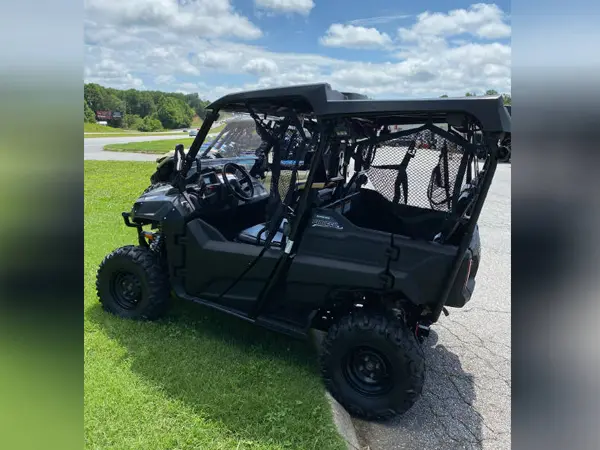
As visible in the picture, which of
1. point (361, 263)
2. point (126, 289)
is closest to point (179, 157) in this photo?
point (126, 289)

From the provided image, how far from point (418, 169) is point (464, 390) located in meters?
1.68

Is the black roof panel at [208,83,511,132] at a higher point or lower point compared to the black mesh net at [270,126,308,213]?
higher

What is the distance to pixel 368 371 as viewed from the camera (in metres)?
3.33

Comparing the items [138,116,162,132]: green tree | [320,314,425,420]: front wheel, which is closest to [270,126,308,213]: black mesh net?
[320,314,425,420]: front wheel

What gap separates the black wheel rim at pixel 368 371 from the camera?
324 cm

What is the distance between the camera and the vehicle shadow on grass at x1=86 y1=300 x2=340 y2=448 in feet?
9.50

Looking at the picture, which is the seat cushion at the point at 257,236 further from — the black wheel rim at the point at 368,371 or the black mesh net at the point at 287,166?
the black wheel rim at the point at 368,371

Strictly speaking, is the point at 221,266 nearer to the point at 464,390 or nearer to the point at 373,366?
the point at 373,366

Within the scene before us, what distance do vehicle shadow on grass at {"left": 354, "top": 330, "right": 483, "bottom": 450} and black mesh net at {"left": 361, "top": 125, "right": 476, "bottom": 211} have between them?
1341 mm

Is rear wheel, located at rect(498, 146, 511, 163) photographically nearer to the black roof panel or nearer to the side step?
the black roof panel

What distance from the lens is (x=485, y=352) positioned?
423cm
